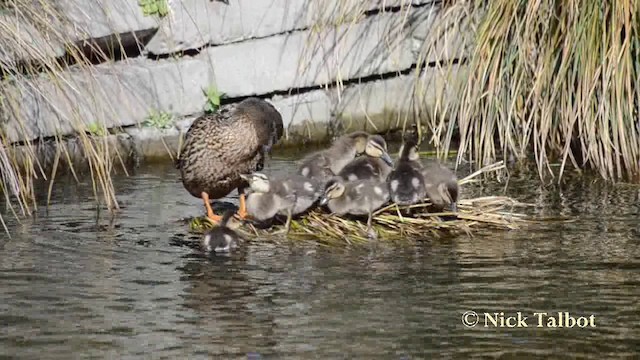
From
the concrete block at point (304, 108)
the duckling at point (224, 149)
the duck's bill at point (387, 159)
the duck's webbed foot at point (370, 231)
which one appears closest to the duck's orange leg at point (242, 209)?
the duckling at point (224, 149)

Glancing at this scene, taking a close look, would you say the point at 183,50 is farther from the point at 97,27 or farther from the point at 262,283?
the point at 262,283

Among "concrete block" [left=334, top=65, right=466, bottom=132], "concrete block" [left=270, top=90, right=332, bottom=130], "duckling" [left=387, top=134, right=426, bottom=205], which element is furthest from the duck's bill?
"concrete block" [left=270, top=90, right=332, bottom=130]

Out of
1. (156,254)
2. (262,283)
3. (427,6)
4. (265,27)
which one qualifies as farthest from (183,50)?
(262,283)

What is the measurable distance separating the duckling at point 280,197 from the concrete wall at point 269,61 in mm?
1378

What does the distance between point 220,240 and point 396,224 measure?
885 mm

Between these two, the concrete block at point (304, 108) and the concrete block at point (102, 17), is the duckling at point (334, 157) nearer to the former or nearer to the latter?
the concrete block at point (102, 17)

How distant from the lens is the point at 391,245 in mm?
6465

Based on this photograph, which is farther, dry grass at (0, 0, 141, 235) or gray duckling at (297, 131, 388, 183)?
gray duckling at (297, 131, 388, 183)

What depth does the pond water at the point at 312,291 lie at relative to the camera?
489 cm

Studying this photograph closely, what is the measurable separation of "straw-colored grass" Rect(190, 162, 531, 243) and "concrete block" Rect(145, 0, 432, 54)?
72.7 inches

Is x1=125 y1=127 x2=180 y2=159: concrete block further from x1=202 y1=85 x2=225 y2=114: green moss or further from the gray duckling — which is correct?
the gray duckling

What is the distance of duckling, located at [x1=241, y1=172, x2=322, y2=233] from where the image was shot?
6.68 metres

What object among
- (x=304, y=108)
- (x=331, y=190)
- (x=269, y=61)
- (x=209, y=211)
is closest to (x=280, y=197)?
(x=331, y=190)

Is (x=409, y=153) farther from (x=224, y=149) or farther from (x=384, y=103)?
(x=384, y=103)
